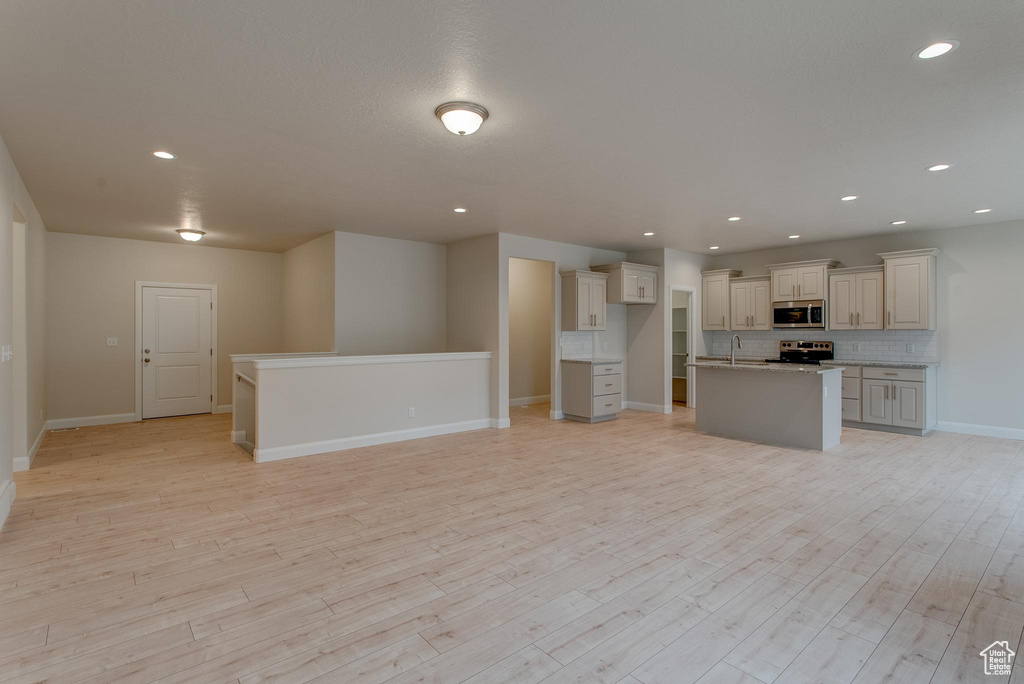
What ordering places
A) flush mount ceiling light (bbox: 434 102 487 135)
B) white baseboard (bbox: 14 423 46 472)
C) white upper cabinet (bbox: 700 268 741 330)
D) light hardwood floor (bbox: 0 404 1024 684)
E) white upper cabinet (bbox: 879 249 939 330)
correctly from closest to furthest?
light hardwood floor (bbox: 0 404 1024 684), flush mount ceiling light (bbox: 434 102 487 135), white baseboard (bbox: 14 423 46 472), white upper cabinet (bbox: 879 249 939 330), white upper cabinet (bbox: 700 268 741 330)

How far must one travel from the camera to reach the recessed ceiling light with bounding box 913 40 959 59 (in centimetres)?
229

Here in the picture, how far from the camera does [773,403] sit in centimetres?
584

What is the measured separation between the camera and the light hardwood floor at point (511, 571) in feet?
6.57

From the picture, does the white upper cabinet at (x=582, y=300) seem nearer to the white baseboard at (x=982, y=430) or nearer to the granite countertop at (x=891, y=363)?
the granite countertop at (x=891, y=363)

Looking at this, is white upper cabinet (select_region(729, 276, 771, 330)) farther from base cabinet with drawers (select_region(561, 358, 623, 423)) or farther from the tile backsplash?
base cabinet with drawers (select_region(561, 358, 623, 423))

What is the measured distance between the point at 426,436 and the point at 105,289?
527 centimetres

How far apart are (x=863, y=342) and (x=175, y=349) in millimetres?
10263

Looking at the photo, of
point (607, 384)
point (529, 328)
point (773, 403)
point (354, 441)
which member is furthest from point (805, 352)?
point (354, 441)

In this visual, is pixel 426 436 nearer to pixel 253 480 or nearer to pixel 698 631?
pixel 253 480

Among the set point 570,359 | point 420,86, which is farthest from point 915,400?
point 420,86

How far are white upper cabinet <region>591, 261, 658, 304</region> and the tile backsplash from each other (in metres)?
1.85

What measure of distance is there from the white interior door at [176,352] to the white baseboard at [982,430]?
10618 millimetres

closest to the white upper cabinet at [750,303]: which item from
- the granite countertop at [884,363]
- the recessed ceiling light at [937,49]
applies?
the granite countertop at [884,363]

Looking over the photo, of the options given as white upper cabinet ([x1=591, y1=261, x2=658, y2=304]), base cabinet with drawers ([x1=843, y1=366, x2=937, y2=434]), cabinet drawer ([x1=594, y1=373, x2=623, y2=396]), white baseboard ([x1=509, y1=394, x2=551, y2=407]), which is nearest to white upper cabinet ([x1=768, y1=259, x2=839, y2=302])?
base cabinet with drawers ([x1=843, y1=366, x2=937, y2=434])
